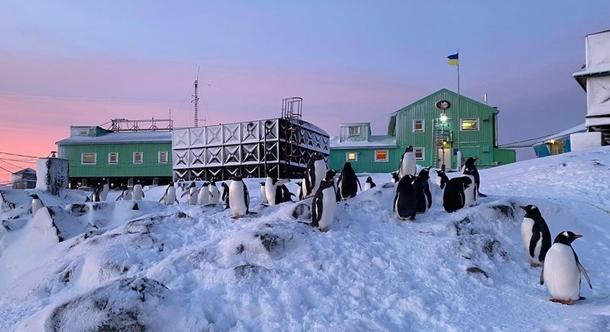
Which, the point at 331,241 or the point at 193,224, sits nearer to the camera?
the point at 331,241

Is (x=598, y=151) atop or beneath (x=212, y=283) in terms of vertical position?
atop

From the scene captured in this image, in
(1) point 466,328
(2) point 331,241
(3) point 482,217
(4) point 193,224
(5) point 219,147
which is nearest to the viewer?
(1) point 466,328

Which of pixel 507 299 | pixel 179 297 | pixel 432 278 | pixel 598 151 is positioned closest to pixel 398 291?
pixel 432 278

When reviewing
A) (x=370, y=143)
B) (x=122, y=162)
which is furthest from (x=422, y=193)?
(x=122, y=162)

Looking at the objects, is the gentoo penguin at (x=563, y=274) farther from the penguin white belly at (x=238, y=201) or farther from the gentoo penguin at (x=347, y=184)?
the penguin white belly at (x=238, y=201)

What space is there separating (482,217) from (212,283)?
5984 millimetres

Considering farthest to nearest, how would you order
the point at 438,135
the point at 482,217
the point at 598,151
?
the point at 438,135 < the point at 598,151 < the point at 482,217

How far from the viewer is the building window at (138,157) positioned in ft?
155

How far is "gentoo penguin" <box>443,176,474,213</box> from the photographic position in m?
13.2

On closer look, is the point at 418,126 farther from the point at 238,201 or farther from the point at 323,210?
the point at 323,210

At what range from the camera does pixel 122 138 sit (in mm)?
48938

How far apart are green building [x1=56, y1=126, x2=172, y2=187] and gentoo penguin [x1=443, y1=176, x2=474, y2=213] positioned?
36.3 meters

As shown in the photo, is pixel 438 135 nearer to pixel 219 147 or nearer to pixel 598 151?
pixel 219 147

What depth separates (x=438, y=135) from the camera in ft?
148
